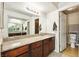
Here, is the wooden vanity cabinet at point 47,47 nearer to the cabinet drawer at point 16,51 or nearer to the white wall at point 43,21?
the white wall at point 43,21

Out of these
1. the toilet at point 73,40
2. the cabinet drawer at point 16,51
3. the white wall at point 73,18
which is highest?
the white wall at point 73,18

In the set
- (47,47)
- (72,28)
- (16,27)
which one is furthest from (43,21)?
(72,28)

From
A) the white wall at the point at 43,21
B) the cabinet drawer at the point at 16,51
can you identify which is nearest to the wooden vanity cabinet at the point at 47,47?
the white wall at the point at 43,21

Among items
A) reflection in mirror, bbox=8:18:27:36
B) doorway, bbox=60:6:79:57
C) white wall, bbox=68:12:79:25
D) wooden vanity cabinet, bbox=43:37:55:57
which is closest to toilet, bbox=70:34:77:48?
doorway, bbox=60:6:79:57

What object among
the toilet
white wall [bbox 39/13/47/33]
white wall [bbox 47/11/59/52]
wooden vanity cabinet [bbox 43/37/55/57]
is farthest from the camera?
the toilet

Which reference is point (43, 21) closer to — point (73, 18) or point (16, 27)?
point (16, 27)

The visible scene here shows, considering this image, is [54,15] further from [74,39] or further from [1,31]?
[1,31]

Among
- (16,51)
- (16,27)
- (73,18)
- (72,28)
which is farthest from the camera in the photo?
(72,28)

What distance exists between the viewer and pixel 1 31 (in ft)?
6.73

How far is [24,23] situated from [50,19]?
5.15ft

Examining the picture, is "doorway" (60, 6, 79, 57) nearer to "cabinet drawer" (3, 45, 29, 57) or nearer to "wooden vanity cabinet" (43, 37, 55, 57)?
"wooden vanity cabinet" (43, 37, 55, 57)

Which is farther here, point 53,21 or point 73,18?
point 73,18

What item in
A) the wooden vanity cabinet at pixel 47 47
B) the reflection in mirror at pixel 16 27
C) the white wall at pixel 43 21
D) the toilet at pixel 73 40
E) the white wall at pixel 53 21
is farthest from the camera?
the toilet at pixel 73 40

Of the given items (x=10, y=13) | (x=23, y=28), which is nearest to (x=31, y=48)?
(x=23, y=28)
